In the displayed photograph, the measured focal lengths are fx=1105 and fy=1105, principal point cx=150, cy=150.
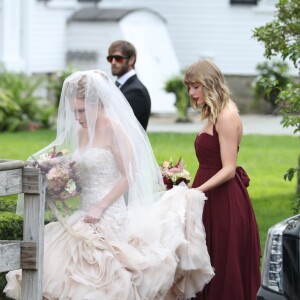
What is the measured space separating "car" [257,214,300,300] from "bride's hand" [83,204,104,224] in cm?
127

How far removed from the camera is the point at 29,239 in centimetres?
674

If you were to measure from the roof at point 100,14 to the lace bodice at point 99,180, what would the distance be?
64.6 feet

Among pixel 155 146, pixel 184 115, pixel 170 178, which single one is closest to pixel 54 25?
pixel 184 115

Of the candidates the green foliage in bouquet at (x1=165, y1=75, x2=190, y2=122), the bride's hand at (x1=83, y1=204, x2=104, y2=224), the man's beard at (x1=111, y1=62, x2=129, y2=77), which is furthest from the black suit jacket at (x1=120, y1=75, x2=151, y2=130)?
the green foliage in bouquet at (x1=165, y1=75, x2=190, y2=122)

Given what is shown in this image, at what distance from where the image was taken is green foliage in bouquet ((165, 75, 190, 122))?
967 inches

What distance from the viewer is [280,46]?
10219 mm

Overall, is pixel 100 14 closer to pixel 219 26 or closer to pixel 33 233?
pixel 219 26

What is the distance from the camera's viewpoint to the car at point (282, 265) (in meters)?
6.06

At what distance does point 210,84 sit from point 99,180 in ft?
3.37

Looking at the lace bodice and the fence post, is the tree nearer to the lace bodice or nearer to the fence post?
the lace bodice

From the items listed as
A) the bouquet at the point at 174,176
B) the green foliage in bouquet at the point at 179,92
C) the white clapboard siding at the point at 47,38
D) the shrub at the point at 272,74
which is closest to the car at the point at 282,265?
the bouquet at the point at 174,176

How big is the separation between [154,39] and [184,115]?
3326 mm

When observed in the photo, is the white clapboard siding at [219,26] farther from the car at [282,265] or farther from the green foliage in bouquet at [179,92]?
the car at [282,265]

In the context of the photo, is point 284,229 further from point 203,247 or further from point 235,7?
point 235,7
